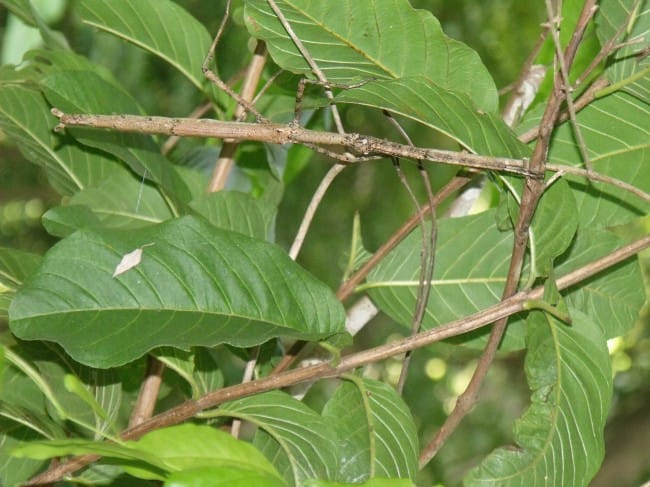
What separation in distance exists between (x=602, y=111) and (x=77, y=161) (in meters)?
0.62

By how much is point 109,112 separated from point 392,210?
1.95 metres

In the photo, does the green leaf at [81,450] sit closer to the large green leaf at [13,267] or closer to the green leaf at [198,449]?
the green leaf at [198,449]

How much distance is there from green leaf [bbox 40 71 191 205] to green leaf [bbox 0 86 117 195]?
34mm

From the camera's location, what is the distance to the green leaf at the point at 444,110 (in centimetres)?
73

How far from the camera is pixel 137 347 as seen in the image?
70 centimetres

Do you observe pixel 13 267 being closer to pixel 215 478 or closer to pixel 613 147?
pixel 215 478

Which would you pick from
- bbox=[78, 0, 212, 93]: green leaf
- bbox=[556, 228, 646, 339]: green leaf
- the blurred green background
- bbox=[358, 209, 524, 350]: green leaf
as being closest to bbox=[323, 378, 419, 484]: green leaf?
bbox=[358, 209, 524, 350]: green leaf

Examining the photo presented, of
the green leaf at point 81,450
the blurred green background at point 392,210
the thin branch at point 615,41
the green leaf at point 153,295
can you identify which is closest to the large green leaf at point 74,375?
the green leaf at point 153,295

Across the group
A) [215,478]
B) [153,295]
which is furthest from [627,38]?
[215,478]

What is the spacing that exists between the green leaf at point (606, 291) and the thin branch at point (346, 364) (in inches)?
2.8

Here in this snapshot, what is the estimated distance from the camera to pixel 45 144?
3.19 feet

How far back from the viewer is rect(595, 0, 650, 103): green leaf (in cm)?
82

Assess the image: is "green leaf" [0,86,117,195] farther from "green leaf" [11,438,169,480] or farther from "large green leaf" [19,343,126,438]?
"green leaf" [11,438,169,480]

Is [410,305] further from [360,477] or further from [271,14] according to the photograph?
[271,14]
